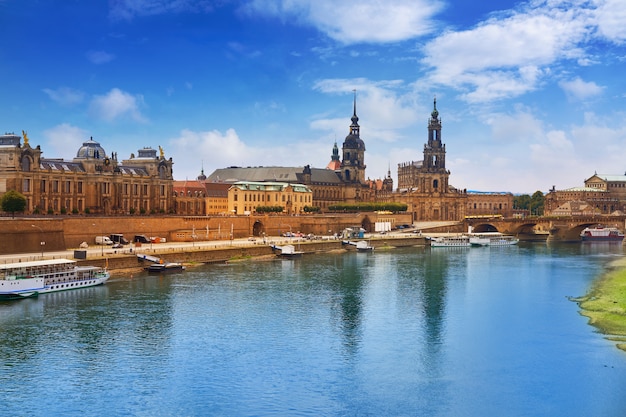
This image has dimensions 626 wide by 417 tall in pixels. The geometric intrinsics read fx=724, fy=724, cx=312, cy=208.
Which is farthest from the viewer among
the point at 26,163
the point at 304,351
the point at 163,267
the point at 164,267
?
the point at 26,163

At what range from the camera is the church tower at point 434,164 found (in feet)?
557

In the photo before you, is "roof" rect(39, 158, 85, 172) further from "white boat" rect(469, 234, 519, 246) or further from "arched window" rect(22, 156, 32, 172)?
"white boat" rect(469, 234, 519, 246)

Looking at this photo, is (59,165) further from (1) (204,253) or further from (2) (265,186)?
(2) (265,186)

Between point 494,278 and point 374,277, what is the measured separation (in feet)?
41.5

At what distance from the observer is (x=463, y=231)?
14712 cm

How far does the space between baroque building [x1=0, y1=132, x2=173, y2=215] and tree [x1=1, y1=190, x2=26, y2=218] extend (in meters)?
6.70

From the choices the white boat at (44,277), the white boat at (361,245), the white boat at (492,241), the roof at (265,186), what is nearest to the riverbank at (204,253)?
the white boat at (361,245)

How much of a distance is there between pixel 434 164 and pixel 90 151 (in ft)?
310

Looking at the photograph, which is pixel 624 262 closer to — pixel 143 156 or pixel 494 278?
pixel 494 278

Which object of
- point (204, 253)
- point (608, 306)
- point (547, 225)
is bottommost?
point (608, 306)

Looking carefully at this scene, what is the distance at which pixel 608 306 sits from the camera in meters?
53.7

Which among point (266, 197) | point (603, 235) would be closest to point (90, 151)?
point (266, 197)

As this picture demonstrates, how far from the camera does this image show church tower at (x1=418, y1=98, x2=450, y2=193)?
557 feet

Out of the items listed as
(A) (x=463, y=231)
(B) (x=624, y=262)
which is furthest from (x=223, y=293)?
(A) (x=463, y=231)
